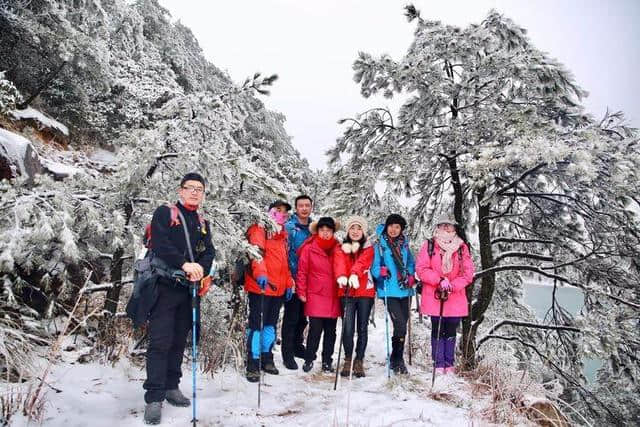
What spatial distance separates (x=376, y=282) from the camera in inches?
208

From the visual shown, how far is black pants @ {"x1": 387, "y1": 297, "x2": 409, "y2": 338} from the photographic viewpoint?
16.7 feet

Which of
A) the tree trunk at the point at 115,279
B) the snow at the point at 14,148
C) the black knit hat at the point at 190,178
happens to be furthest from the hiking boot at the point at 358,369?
the snow at the point at 14,148

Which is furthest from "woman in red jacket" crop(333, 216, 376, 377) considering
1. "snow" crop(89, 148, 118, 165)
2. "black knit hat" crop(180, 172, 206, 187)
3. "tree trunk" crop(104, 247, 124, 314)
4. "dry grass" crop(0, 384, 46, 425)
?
"snow" crop(89, 148, 118, 165)

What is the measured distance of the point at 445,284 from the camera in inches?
190

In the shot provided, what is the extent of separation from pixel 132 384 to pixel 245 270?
5.48 ft

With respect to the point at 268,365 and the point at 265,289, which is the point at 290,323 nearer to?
the point at 268,365

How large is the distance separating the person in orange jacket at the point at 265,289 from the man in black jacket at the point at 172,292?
3.81 ft

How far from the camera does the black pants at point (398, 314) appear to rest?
5086mm

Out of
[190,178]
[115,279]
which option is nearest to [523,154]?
[190,178]

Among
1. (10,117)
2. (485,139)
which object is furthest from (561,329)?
(10,117)

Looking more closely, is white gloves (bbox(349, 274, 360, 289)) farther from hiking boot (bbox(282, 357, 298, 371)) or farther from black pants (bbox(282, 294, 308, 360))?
hiking boot (bbox(282, 357, 298, 371))

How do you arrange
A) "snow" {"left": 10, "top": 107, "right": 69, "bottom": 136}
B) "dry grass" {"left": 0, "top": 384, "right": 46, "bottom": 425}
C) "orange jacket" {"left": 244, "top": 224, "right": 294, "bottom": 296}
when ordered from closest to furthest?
"dry grass" {"left": 0, "top": 384, "right": 46, "bottom": 425}
"orange jacket" {"left": 244, "top": 224, "right": 294, "bottom": 296}
"snow" {"left": 10, "top": 107, "right": 69, "bottom": 136}

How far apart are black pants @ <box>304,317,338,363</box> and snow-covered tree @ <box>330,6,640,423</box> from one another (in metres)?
1.83

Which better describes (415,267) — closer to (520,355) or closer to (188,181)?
(188,181)
